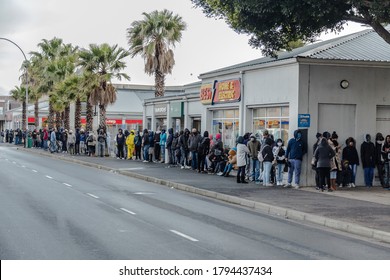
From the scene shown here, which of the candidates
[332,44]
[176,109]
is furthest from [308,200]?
[176,109]

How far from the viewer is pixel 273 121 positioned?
996 inches

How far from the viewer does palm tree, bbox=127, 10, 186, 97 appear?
48406 mm

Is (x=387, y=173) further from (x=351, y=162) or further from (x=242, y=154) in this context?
(x=242, y=154)

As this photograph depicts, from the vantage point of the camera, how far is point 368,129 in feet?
77.5

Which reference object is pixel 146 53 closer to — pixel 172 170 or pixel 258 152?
pixel 172 170

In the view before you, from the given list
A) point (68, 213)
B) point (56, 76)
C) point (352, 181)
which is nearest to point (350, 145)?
point (352, 181)

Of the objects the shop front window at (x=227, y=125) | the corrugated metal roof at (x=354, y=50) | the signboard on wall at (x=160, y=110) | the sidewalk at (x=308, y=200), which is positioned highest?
the corrugated metal roof at (x=354, y=50)

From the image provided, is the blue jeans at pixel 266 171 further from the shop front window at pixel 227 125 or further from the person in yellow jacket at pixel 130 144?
the person in yellow jacket at pixel 130 144

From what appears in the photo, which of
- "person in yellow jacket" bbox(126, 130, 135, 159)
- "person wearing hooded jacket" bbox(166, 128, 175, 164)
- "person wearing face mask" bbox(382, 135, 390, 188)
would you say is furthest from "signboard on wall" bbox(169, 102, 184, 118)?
"person wearing face mask" bbox(382, 135, 390, 188)

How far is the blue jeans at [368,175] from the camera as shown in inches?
897

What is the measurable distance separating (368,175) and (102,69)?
27.4 m

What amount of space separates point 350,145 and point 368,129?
165cm

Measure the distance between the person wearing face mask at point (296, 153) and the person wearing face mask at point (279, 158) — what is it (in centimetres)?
25

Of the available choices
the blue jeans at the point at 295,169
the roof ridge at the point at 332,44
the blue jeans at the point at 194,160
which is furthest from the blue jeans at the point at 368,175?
the blue jeans at the point at 194,160
